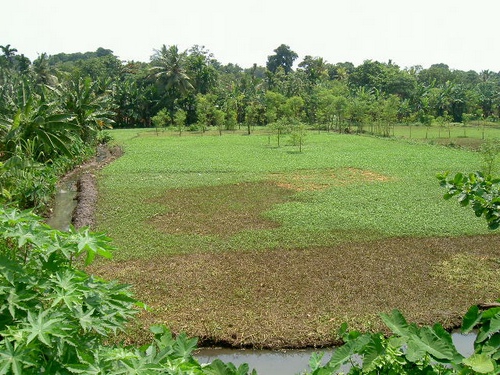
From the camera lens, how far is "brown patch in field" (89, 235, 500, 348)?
20.9 feet

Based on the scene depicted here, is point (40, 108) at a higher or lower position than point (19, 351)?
higher

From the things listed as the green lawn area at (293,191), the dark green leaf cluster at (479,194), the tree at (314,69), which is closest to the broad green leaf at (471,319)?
the dark green leaf cluster at (479,194)

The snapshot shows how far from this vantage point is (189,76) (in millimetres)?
40844

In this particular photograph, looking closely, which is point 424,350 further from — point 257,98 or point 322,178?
point 257,98

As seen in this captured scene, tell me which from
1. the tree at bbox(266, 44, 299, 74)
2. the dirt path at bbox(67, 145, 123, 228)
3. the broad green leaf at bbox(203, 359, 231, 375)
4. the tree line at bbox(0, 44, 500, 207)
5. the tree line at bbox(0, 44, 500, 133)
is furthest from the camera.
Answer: the tree at bbox(266, 44, 299, 74)

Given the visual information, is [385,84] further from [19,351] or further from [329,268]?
[19,351]

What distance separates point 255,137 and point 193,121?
12656mm

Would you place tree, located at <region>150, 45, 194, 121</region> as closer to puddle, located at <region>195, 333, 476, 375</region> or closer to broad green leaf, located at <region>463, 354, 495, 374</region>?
puddle, located at <region>195, 333, 476, 375</region>

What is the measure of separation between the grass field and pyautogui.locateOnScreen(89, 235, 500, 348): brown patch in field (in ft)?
0.07

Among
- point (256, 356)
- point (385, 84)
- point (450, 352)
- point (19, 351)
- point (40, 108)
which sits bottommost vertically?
point (256, 356)

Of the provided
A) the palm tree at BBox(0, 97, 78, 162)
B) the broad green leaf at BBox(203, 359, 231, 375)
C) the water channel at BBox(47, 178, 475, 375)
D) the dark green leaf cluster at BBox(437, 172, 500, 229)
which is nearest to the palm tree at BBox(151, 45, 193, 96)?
the palm tree at BBox(0, 97, 78, 162)

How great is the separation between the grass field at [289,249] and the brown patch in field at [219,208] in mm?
31

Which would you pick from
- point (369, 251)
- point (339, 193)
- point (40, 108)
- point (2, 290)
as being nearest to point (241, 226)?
point (369, 251)

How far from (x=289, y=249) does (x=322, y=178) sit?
760 centimetres
